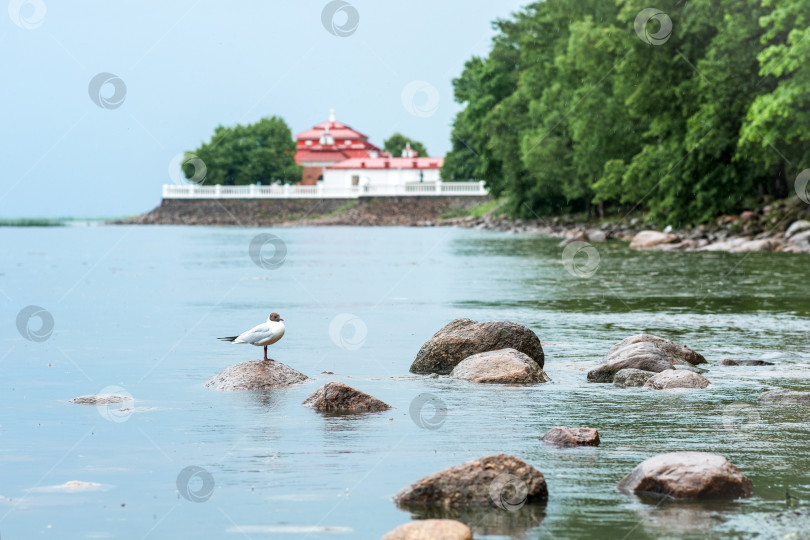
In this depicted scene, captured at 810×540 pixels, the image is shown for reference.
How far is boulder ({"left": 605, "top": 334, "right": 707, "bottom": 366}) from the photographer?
44.6ft

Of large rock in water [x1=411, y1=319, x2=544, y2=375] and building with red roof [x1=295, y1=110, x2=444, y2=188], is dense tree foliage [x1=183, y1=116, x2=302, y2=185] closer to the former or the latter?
building with red roof [x1=295, y1=110, x2=444, y2=188]

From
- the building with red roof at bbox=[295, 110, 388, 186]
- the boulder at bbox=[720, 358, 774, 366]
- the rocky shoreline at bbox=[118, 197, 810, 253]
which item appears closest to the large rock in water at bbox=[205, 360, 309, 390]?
the boulder at bbox=[720, 358, 774, 366]

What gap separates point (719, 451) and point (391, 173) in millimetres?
154022

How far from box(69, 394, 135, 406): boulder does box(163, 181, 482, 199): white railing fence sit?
11484cm

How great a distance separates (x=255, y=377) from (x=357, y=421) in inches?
94.5

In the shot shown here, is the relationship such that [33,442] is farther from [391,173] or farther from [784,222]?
[391,173]

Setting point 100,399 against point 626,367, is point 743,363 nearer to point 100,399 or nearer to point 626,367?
point 626,367

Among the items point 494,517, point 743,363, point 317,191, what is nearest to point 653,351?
point 743,363

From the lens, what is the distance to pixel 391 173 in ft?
532

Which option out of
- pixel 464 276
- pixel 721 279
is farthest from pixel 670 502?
pixel 464 276

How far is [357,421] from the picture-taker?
10.6m

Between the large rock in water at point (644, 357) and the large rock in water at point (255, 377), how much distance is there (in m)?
3.50

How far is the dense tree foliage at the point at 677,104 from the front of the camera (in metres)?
41.2

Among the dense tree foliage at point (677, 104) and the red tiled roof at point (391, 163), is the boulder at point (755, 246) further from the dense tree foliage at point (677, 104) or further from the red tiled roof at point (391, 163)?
the red tiled roof at point (391, 163)
